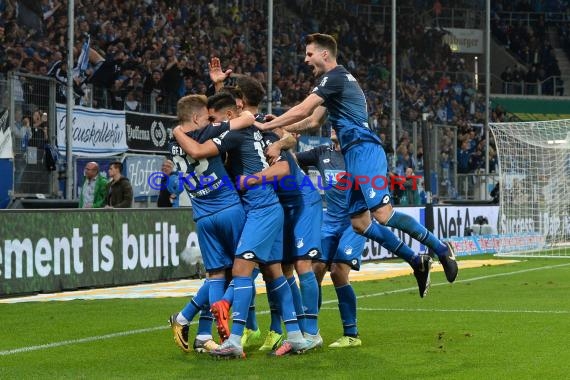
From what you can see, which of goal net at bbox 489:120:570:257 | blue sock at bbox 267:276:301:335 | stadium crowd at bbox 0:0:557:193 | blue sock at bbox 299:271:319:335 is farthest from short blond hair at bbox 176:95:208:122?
goal net at bbox 489:120:570:257

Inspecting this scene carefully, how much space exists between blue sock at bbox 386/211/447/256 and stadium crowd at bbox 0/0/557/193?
13290 mm

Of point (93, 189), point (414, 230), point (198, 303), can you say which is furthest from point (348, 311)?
point (93, 189)

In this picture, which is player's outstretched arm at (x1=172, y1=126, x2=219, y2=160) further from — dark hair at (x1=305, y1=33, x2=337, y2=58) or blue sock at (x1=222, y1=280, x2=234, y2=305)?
dark hair at (x1=305, y1=33, x2=337, y2=58)

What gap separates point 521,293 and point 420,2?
31.4m

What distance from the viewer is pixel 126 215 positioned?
1738 cm

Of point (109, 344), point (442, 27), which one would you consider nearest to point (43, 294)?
point (109, 344)

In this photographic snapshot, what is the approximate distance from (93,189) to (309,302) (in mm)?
10725

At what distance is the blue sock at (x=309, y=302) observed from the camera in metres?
9.30

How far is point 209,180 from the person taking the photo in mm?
8906

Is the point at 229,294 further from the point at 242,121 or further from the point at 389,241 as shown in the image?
the point at 389,241

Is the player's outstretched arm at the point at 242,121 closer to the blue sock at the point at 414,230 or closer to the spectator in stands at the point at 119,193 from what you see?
the blue sock at the point at 414,230

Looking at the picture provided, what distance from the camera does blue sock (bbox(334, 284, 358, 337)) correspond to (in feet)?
31.7

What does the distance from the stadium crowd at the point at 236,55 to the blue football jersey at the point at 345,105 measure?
12.9 m

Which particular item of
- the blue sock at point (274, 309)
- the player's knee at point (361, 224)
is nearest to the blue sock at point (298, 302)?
the blue sock at point (274, 309)
